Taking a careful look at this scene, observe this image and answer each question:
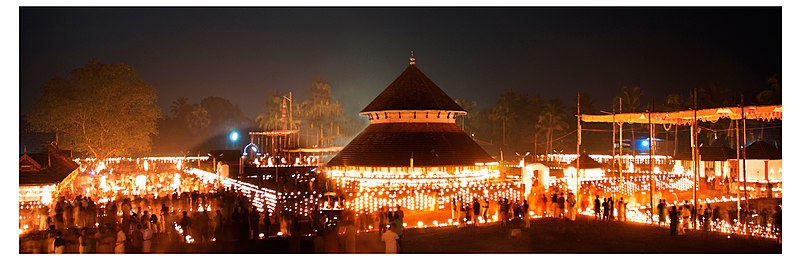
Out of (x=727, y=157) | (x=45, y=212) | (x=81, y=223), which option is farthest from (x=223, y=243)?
(x=727, y=157)

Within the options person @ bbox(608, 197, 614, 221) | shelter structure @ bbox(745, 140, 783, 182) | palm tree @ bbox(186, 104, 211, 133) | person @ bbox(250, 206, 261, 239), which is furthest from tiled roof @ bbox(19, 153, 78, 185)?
palm tree @ bbox(186, 104, 211, 133)

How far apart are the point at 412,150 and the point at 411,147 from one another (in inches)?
10.2

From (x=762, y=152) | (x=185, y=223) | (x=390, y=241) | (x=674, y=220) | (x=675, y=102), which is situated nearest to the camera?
(x=390, y=241)

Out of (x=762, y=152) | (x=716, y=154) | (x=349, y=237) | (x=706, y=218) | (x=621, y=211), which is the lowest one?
(x=349, y=237)

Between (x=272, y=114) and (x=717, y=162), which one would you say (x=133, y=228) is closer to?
(x=717, y=162)

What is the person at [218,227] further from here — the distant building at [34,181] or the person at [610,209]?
the person at [610,209]

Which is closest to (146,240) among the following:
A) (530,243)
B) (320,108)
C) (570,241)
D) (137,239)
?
(137,239)

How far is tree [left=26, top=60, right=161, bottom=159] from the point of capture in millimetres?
48250

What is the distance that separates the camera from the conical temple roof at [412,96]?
3412 cm

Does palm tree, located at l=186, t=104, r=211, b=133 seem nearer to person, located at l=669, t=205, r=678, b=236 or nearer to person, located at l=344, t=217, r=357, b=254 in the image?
person, located at l=344, t=217, r=357, b=254

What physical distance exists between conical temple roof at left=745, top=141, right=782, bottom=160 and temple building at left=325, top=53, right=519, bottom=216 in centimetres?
1735

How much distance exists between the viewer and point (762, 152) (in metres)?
40.2

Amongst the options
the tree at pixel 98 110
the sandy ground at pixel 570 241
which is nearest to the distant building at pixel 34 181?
the sandy ground at pixel 570 241

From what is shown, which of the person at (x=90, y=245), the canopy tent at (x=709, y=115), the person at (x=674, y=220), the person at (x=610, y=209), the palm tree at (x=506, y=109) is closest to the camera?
the person at (x=90, y=245)
